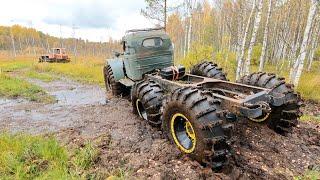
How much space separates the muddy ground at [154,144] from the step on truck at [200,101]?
0.22 metres

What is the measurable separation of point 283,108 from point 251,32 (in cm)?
2590

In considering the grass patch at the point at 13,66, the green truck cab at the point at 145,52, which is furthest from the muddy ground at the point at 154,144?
the grass patch at the point at 13,66

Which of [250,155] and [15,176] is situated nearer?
[15,176]

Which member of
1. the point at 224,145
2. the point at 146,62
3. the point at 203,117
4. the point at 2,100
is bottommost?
the point at 2,100

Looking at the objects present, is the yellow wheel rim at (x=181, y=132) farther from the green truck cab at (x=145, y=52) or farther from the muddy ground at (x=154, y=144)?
the green truck cab at (x=145, y=52)

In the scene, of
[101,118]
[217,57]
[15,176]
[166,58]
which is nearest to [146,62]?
[166,58]

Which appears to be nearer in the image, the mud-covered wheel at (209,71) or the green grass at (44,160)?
the green grass at (44,160)

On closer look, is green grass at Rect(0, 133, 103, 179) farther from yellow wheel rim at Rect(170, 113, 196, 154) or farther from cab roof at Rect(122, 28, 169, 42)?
cab roof at Rect(122, 28, 169, 42)

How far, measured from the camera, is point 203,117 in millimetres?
3977

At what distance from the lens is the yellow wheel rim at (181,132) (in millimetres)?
4609

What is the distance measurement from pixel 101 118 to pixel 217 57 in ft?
28.0

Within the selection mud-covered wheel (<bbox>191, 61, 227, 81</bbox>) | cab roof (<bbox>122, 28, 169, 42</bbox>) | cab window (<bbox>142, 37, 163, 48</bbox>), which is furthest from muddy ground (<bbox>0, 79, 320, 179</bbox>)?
cab roof (<bbox>122, 28, 169, 42</bbox>)

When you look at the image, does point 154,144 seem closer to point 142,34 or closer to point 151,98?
point 151,98

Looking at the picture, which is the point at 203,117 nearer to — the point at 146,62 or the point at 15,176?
the point at 15,176
